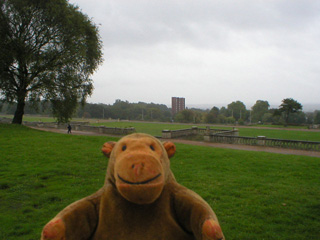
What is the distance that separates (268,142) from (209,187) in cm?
1373

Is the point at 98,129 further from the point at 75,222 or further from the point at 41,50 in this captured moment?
the point at 75,222

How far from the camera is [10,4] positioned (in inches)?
722

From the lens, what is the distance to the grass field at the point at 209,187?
16.0 feet

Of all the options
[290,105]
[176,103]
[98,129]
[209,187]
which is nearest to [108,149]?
[209,187]

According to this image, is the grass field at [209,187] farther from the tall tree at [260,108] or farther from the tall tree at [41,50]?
the tall tree at [260,108]

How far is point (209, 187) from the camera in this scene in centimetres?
707

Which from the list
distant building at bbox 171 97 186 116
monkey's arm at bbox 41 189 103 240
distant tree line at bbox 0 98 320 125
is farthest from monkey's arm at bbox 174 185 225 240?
distant building at bbox 171 97 186 116

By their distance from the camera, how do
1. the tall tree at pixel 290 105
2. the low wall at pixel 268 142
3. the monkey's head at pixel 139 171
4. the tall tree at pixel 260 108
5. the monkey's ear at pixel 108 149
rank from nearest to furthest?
the monkey's head at pixel 139 171, the monkey's ear at pixel 108 149, the low wall at pixel 268 142, the tall tree at pixel 290 105, the tall tree at pixel 260 108

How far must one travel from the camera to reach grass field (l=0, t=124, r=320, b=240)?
16.0 ft

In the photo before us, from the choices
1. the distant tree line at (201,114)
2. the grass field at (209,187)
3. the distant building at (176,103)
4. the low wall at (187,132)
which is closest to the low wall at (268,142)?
the low wall at (187,132)

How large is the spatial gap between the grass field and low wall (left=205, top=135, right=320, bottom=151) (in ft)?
23.6

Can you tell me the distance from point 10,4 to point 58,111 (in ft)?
28.7

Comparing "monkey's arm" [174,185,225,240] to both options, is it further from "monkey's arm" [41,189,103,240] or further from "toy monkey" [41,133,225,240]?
"monkey's arm" [41,189,103,240]

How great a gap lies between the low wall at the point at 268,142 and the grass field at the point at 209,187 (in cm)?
720
